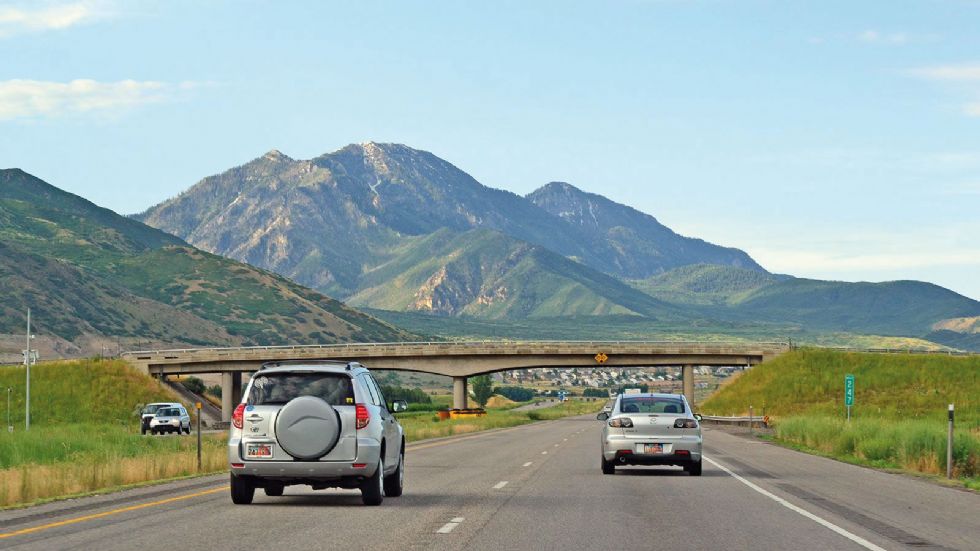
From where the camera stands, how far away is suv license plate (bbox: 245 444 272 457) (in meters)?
19.6

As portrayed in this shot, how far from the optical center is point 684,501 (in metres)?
21.6

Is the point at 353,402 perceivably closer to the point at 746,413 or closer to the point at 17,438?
the point at 17,438

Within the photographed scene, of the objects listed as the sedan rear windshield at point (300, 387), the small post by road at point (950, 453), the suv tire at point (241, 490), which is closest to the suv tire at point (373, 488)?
the sedan rear windshield at point (300, 387)

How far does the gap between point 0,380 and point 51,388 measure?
444 centimetres

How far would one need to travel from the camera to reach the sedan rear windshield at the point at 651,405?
95.5 feet

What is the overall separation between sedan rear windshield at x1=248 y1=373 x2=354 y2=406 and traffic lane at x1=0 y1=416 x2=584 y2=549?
164 centimetres

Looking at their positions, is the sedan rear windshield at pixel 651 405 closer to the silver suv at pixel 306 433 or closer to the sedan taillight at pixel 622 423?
the sedan taillight at pixel 622 423

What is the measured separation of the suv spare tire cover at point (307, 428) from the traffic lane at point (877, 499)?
732 cm

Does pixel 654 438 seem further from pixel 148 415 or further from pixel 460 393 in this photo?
pixel 460 393

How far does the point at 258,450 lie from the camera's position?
→ 19625 mm

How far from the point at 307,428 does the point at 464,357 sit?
100 m

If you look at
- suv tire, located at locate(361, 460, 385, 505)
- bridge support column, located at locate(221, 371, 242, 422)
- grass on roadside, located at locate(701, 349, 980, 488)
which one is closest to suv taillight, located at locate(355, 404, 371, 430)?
suv tire, located at locate(361, 460, 385, 505)

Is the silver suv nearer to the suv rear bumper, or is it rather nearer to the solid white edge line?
the suv rear bumper

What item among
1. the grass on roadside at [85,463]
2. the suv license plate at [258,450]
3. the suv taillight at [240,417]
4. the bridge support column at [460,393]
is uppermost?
the suv taillight at [240,417]
